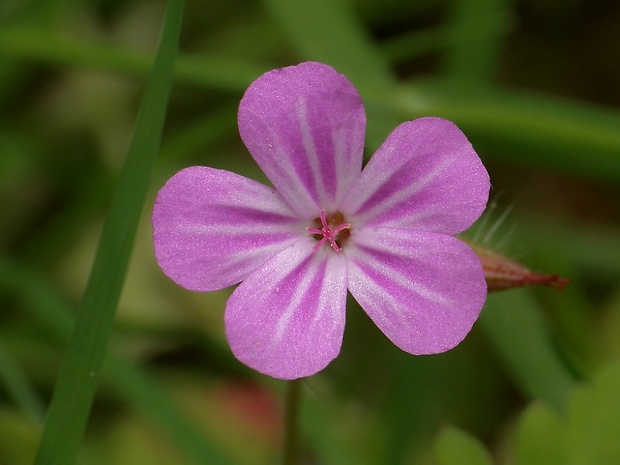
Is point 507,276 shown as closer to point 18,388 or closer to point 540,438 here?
point 540,438

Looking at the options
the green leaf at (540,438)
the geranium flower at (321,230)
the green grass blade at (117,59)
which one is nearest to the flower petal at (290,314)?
the geranium flower at (321,230)

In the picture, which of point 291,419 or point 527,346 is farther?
point 527,346

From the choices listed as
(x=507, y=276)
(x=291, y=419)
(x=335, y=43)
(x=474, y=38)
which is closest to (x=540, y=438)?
(x=507, y=276)

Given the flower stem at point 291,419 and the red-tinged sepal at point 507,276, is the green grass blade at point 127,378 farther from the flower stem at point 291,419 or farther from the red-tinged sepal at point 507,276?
the red-tinged sepal at point 507,276

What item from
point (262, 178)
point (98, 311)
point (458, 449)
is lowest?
point (458, 449)

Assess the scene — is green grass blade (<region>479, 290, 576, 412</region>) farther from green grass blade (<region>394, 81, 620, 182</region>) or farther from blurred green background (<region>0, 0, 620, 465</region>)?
green grass blade (<region>394, 81, 620, 182</region>)

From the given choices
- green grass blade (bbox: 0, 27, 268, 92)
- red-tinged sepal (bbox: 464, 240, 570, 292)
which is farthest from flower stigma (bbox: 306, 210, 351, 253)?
green grass blade (bbox: 0, 27, 268, 92)

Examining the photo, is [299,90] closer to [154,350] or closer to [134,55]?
[134,55]

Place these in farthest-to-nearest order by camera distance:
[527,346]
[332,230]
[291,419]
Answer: [527,346] < [291,419] < [332,230]
